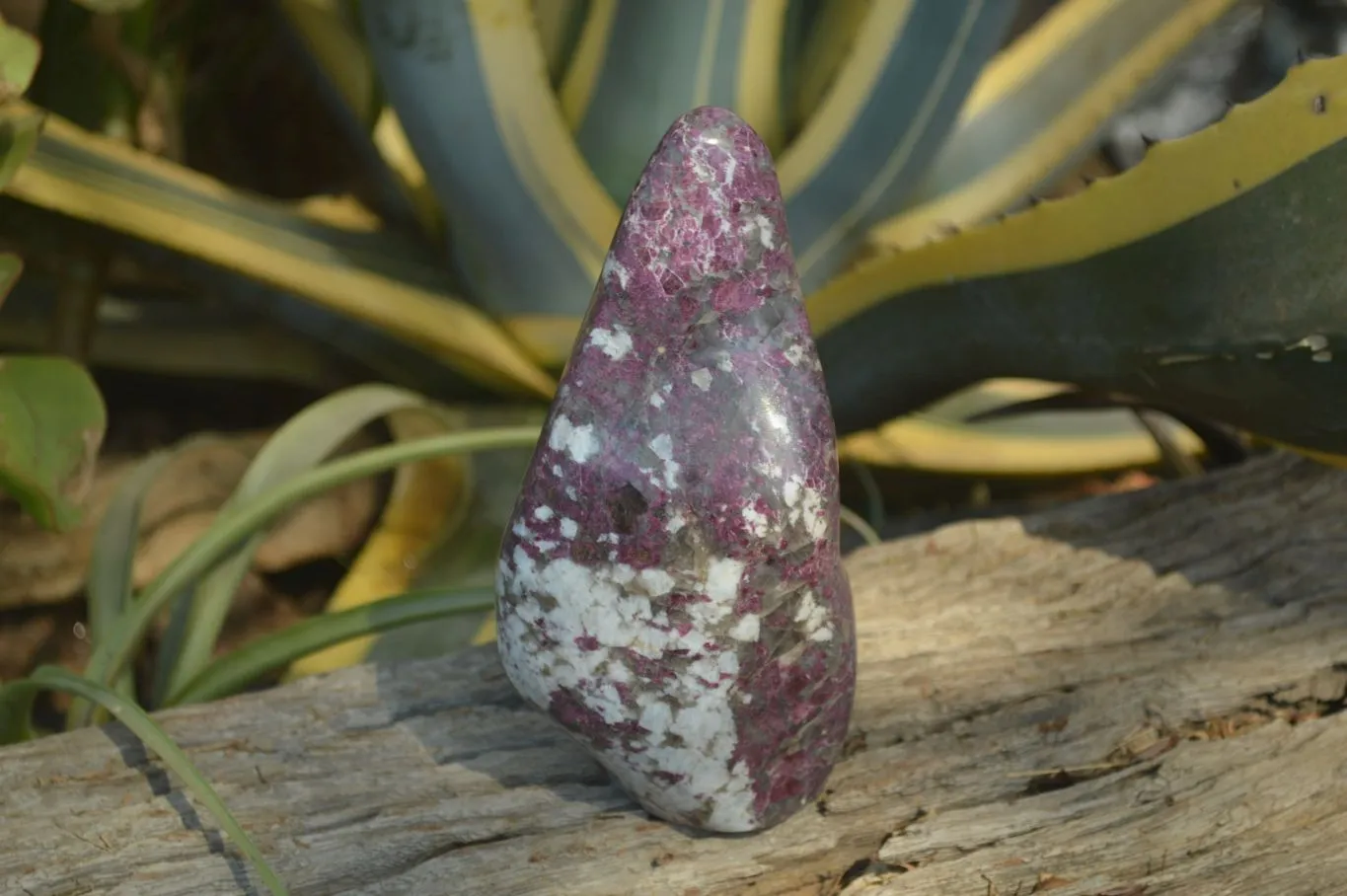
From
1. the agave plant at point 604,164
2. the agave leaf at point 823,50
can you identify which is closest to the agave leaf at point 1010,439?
the agave plant at point 604,164

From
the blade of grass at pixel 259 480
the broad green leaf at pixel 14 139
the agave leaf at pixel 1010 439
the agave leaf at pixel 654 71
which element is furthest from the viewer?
the agave leaf at pixel 1010 439

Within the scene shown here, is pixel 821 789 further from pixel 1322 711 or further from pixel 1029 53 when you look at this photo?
pixel 1029 53

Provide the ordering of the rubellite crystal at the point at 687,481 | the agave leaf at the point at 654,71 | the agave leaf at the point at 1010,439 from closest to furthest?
1. the rubellite crystal at the point at 687,481
2. the agave leaf at the point at 654,71
3. the agave leaf at the point at 1010,439

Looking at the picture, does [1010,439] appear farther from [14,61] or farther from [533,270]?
[14,61]

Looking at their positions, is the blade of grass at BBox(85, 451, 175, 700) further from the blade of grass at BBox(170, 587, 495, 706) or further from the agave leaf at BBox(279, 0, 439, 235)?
the agave leaf at BBox(279, 0, 439, 235)

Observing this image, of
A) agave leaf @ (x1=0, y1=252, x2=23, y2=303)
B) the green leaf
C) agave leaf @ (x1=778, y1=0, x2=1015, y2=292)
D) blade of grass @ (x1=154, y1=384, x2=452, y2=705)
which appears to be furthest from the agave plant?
the green leaf

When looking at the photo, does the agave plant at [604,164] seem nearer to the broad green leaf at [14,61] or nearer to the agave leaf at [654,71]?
the agave leaf at [654,71]
